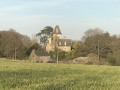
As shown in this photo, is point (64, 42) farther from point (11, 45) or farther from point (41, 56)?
point (11, 45)

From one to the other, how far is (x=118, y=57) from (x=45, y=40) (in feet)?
211

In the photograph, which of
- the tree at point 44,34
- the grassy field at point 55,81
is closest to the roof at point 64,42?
the tree at point 44,34

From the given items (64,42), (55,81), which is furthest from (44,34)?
(55,81)

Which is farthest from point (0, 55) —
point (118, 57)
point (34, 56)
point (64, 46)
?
point (118, 57)

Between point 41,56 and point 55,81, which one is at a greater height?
point 41,56

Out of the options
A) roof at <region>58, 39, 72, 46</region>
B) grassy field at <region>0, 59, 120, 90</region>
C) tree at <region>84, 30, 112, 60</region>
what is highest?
roof at <region>58, 39, 72, 46</region>

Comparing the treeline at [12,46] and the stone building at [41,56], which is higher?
the treeline at [12,46]

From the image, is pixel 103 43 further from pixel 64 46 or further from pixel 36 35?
pixel 36 35

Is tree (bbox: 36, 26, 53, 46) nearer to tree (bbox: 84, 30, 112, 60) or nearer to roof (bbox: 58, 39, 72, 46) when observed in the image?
roof (bbox: 58, 39, 72, 46)

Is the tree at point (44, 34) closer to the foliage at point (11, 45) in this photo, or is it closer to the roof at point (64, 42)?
the roof at point (64, 42)

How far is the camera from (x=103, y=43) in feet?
214

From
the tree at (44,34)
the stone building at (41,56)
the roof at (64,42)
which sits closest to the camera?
the stone building at (41,56)

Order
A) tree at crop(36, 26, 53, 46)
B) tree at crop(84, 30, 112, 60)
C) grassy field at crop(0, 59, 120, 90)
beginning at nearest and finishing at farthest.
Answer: grassy field at crop(0, 59, 120, 90)
tree at crop(84, 30, 112, 60)
tree at crop(36, 26, 53, 46)

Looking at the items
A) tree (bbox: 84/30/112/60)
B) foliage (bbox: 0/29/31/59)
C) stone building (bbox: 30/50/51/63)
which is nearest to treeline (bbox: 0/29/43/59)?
foliage (bbox: 0/29/31/59)
